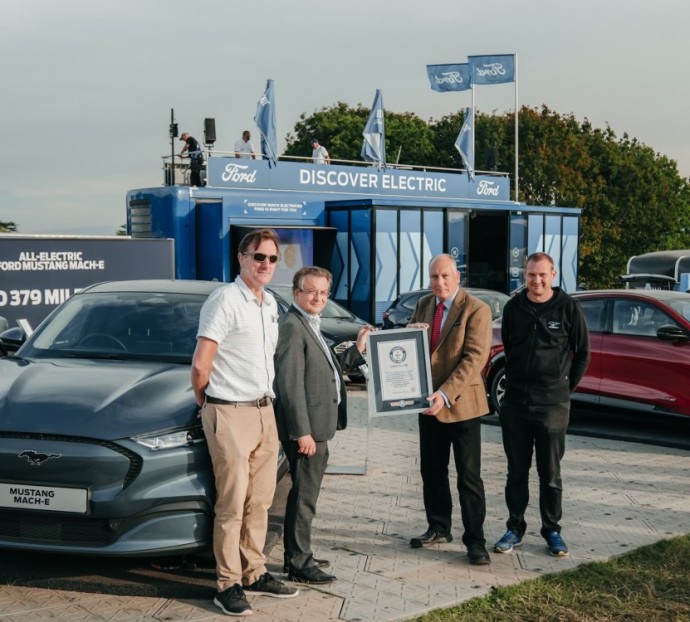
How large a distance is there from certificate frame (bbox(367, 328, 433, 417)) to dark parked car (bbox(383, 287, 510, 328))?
9759 millimetres

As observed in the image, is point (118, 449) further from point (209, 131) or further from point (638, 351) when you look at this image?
point (209, 131)

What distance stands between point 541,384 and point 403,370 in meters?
0.86

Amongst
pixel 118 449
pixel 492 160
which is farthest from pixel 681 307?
pixel 492 160

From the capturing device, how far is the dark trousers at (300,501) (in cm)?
530

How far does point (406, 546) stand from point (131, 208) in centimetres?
1573

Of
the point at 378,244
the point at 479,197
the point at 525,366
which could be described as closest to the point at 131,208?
the point at 378,244

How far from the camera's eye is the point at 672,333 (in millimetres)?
9906

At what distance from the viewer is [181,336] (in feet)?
21.1

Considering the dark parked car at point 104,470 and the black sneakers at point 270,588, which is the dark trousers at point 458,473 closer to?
the black sneakers at point 270,588

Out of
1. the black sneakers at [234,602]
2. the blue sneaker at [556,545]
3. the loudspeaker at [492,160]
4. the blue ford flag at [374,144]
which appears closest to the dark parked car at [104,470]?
the black sneakers at [234,602]

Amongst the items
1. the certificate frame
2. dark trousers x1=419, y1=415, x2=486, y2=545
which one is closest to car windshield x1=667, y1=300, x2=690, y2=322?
dark trousers x1=419, y1=415, x2=486, y2=545

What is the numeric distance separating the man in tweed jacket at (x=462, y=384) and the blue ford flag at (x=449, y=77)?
1263 inches

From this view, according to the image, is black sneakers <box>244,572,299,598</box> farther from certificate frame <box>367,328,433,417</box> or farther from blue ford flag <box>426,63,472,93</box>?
blue ford flag <box>426,63,472,93</box>

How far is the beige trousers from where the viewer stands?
4898mm
